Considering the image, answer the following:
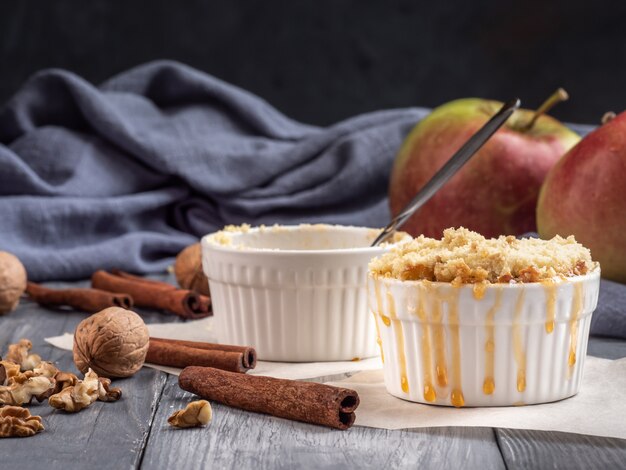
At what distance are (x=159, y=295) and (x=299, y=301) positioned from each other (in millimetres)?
557

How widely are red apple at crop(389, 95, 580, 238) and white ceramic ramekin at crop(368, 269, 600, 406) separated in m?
0.95

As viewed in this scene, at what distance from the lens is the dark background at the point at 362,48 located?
3568mm

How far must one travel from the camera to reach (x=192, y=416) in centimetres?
142

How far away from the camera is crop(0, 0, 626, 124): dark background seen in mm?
3568

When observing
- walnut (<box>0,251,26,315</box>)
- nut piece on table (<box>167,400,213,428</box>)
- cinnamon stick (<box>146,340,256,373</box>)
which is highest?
nut piece on table (<box>167,400,213,428</box>)

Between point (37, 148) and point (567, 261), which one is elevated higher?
point (567, 261)

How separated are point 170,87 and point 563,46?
4.40 feet

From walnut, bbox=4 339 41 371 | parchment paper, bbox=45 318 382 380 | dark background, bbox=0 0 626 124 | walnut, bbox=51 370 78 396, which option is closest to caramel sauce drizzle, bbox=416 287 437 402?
parchment paper, bbox=45 318 382 380

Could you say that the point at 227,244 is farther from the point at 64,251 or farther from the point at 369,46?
the point at 369,46

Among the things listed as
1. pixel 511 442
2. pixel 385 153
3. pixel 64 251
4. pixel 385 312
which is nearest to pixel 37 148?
pixel 64 251

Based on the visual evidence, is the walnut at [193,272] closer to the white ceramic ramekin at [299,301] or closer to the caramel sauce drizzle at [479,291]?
the white ceramic ramekin at [299,301]

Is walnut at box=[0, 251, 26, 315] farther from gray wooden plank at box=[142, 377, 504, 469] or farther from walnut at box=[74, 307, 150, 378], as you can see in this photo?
gray wooden plank at box=[142, 377, 504, 469]

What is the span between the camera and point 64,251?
2727 millimetres

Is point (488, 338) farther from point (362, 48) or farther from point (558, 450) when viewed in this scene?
point (362, 48)
